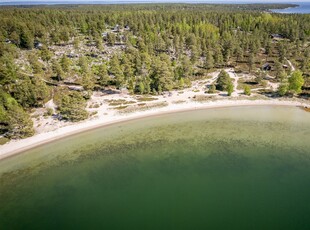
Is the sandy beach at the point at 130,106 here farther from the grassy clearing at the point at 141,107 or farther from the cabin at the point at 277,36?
the cabin at the point at 277,36

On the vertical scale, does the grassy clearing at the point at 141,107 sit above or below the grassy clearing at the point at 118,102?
below

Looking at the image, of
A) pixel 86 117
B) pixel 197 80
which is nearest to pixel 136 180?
pixel 86 117

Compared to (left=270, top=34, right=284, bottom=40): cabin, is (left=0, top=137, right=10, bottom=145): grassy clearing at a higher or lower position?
higher

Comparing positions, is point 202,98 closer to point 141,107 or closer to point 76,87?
point 141,107

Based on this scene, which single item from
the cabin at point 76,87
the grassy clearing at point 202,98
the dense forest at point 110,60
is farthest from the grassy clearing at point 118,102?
the grassy clearing at point 202,98

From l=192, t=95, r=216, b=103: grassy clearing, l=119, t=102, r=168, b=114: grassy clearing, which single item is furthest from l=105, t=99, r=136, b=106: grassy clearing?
l=192, t=95, r=216, b=103: grassy clearing

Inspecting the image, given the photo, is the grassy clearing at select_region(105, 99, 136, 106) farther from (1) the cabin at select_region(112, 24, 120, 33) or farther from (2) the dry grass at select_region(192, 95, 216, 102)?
(1) the cabin at select_region(112, 24, 120, 33)

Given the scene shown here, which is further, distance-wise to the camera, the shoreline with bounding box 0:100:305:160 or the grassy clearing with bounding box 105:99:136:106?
the grassy clearing with bounding box 105:99:136:106

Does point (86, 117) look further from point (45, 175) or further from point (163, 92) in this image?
point (163, 92)

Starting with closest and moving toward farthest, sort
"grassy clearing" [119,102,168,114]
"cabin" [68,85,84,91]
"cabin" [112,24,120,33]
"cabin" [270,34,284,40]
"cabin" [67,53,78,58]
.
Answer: "grassy clearing" [119,102,168,114]
"cabin" [68,85,84,91]
"cabin" [67,53,78,58]
"cabin" [112,24,120,33]
"cabin" [270,34,284,40]
